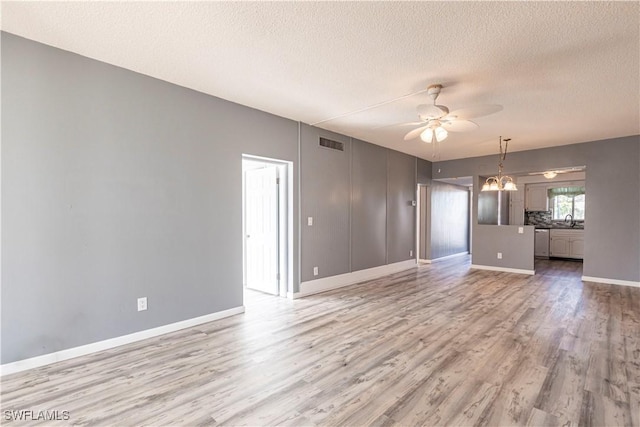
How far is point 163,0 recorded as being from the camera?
2014mm

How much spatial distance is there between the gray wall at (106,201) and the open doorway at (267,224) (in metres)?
0.86

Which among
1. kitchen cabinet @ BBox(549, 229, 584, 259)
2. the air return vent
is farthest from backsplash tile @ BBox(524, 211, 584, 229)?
the air return vent

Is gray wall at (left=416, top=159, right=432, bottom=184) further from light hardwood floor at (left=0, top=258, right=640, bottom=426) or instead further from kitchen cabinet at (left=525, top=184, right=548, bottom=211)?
light hardwood floor at (left=0, top=258, right=640, bottom=426)

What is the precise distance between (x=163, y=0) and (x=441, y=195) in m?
7.70

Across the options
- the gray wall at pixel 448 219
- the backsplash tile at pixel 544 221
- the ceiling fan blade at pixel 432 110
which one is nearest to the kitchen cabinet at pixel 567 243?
the backsplash tile at pixel 544 221

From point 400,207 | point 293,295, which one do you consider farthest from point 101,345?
point 400,207

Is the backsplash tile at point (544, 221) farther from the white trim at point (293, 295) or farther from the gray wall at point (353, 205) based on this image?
the white trim at point (293, 295)

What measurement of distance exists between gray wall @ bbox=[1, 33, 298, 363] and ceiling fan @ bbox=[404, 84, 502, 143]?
224cm

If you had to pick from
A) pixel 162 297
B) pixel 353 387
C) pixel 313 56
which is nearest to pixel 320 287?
pixel 162 297

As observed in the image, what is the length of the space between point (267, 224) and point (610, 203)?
20.0 feet

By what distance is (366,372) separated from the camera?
8.12 feet

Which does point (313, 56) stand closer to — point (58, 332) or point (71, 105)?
point (71, 105)

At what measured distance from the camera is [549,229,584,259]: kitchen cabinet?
810cm

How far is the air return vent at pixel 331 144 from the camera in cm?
503
